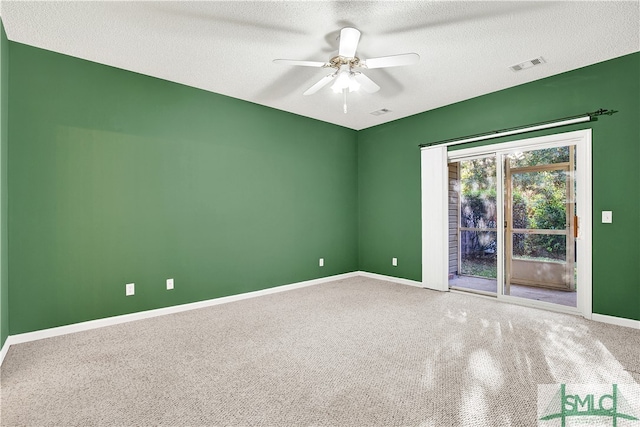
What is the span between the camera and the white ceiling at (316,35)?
2547 millimetres

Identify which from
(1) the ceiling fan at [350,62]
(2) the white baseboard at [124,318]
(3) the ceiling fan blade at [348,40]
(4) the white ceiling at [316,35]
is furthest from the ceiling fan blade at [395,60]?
(2) the white baseboard at [124,318]

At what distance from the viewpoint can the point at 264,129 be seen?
15.9ft

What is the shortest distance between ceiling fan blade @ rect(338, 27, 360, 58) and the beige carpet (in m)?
2.64

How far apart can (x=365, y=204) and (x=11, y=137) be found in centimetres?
492

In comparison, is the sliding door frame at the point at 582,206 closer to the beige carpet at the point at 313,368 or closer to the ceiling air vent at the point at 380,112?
the beige carpet at the point at 313,368

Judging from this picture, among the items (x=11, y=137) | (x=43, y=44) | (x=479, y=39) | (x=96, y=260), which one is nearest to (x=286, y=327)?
(x=96, y=260)

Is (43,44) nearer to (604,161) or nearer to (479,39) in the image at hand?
(479,39)

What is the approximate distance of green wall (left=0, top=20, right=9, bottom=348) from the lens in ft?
8.90

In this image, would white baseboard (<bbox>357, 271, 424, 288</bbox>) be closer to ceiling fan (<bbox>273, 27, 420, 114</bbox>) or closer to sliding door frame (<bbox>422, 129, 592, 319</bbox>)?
sliding door frame (<bbox>422, 129, 592, 319</bbox>)

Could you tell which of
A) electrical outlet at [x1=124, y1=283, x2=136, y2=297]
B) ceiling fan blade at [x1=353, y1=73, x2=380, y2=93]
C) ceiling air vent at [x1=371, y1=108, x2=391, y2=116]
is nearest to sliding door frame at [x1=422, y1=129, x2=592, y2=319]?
ceiling air vent at [x1=371, y1=108, x2=391, y2=116]

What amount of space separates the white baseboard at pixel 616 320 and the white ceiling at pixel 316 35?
280cm

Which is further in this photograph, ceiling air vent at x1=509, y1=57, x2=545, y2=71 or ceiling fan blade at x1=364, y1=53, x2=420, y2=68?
ceiling air vent at x1=509, y1=57, x2=545, y2=71

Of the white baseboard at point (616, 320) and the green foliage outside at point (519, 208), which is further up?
the green foliage outside at point (519, 208)

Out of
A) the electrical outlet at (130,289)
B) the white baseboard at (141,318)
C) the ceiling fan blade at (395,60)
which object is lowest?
the white baseboard at (141,318)
